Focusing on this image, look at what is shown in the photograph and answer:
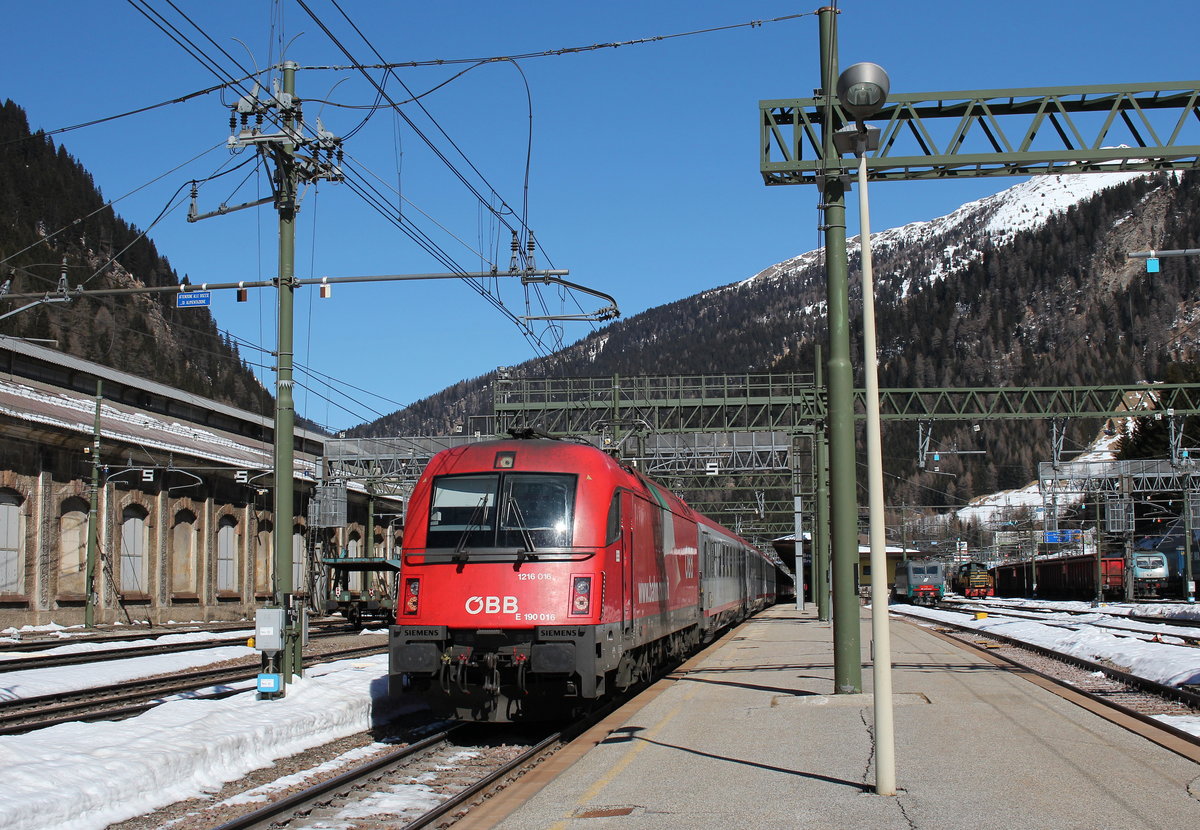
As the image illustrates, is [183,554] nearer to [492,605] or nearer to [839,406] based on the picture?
[839,406]

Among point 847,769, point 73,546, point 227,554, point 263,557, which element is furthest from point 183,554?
point 847,769

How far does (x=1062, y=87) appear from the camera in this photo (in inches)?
676

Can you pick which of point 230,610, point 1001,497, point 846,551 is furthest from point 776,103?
point 1001,497

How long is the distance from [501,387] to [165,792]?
1186 inches

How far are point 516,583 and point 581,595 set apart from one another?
71 centimetres

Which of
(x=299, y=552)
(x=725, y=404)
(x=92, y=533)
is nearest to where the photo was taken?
(x=92, y=533)

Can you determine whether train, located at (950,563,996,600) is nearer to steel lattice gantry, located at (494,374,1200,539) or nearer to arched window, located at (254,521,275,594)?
steel lattice gantry, located at (494,374,1200,539)

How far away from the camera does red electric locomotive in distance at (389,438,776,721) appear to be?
1231 cm

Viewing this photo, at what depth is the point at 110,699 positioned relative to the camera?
16281 millimetres

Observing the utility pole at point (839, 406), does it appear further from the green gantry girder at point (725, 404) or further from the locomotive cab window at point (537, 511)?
the green gantry girder at point (725, 404)

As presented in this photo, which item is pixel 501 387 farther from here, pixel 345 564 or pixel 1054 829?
pixel 1054 829

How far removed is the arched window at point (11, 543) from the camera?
1335 inches

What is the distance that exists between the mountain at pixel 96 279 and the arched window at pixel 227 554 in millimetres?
63698

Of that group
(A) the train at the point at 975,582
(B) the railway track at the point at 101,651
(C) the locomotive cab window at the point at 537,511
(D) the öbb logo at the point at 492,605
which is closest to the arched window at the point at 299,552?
(B) the railway track at the point at 101,651
